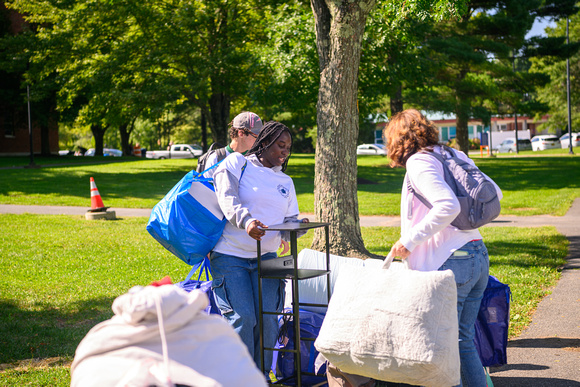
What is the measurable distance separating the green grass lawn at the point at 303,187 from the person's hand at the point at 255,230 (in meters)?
11.3

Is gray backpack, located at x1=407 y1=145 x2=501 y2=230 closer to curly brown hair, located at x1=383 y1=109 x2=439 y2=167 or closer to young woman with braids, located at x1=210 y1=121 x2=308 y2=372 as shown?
curly brown hair, located at x1=383 y1=109 x2=439 y2=167

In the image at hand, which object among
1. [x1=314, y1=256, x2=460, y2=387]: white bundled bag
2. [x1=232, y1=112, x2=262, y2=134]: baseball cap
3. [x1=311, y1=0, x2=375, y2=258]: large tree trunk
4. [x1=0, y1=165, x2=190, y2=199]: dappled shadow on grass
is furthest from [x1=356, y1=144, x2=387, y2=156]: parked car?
[x1=314, y1=256, x2=460, y2=387]: white bundled bag

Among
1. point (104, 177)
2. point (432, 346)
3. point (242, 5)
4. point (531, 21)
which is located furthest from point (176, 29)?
point (432, 346)

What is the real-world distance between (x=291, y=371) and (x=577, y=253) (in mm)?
6643

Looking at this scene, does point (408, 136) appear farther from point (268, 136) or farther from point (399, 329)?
point (399, 329)

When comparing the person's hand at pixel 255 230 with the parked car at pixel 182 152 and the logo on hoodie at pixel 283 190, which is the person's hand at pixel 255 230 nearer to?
the logo on hoodie at pixel 283 190

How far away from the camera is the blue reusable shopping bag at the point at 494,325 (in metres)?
3.86

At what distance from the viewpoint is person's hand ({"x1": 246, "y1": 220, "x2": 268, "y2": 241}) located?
3.38 metres

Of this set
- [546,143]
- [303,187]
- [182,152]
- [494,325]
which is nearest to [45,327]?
[494,325]

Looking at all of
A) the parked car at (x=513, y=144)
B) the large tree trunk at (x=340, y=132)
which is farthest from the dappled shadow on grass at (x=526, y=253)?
the parked car at (x=513, y=144)

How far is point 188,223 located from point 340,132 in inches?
164

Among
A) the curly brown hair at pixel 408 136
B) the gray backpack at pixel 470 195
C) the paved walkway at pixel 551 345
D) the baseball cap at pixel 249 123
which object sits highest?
the baseball cap at pixel 249 123

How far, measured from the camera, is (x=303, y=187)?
20141mm

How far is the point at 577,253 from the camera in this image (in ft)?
29.7
